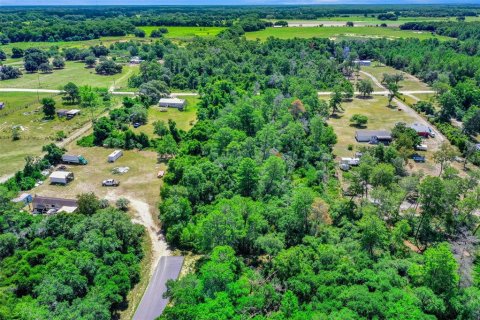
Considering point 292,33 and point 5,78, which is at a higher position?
point 292,33

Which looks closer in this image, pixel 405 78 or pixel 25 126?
pixel 25 126

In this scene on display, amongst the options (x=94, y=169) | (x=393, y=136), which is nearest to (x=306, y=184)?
(x=393, y=136)

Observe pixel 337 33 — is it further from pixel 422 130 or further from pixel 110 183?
pixel 110 183

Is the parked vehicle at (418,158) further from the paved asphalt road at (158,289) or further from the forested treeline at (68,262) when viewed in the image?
the forested treeline at (68,262)

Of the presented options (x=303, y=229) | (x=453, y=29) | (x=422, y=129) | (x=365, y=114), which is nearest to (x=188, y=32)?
(x=453, y=29)

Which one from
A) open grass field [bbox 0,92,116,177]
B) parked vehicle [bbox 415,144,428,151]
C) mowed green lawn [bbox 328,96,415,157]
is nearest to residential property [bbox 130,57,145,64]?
open grass field [bbox 0,92,116,177]

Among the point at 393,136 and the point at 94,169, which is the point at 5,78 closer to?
the point at 94,169
